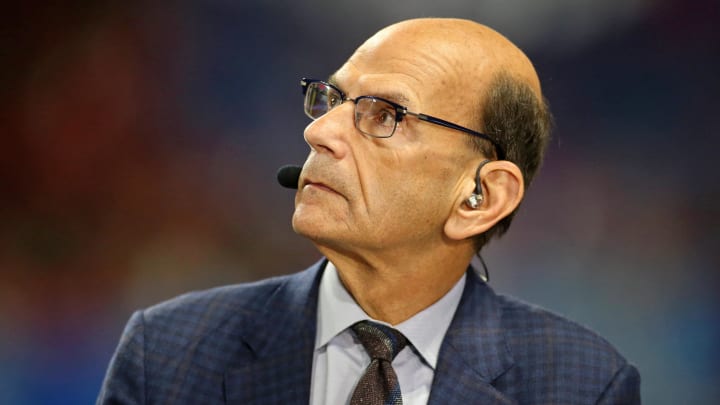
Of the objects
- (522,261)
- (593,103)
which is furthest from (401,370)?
(593,103)

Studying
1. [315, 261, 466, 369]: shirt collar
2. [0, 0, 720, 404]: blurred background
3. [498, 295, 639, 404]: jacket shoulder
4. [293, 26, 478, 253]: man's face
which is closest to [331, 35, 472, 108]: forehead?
[293, 26, 478, 253]: man's face

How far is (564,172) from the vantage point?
3.16 meters

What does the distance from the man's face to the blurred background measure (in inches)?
44.0

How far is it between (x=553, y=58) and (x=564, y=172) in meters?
0.42

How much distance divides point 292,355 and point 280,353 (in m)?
0.03

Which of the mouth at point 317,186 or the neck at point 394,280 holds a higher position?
the mouth at point 317,186

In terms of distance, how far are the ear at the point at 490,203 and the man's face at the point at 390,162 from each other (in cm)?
4

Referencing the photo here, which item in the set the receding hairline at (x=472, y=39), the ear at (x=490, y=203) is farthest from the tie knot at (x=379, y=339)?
the receding hairline at (x=472, y=39)

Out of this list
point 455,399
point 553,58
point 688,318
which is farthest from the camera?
point 553,58

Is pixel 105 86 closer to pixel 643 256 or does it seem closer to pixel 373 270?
pixel 373 270

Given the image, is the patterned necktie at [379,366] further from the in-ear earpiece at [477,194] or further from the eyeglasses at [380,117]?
the eyeglasses at [380,117]

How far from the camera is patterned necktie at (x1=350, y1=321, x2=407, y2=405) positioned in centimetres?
201

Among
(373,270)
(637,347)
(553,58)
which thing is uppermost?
(553,58)

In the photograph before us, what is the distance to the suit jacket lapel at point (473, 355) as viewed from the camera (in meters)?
2.09
